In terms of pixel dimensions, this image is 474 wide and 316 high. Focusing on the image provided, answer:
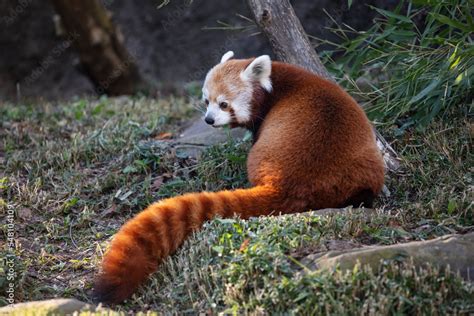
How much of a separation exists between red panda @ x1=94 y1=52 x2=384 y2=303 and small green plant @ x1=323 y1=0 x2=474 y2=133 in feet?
2.88

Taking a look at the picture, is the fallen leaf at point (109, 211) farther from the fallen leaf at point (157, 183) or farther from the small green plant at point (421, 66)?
the small green plant at point (421, 66)

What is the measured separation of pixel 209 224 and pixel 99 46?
5567 mm

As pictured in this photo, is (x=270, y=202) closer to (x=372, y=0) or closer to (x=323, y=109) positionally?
(x=323, y=109)

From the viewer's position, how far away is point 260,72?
4.68 metres

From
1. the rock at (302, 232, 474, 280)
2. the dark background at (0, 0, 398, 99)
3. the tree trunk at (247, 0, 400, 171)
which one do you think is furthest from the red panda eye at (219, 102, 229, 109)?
the dark background at (0, 0, 398, 99)

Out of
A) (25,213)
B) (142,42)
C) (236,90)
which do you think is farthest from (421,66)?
(142,42)

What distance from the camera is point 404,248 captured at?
334cm

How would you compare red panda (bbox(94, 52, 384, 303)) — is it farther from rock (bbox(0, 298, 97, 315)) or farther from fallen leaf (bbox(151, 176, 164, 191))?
fallen leaf (bbox(151, 176, 164, 191))

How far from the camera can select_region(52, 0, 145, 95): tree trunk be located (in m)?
8.55

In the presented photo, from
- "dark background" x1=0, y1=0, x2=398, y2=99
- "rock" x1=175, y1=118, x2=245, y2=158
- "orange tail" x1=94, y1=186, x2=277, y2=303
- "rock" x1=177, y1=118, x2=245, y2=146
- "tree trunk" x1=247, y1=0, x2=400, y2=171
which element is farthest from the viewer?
"dark background" x1=0, y1=0, x2=398, y2=99

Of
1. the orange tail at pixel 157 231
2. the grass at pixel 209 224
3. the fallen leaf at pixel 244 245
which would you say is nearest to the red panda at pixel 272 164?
the orange tail at pixel 157 231

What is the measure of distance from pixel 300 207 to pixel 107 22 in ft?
18.2

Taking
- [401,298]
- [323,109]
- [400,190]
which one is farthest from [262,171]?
[401,298]

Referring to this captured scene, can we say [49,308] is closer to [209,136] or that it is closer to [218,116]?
[218,116]
